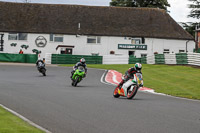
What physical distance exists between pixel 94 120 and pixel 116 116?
0.86 meters

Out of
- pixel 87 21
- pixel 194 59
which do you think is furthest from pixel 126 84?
pixel 87 21

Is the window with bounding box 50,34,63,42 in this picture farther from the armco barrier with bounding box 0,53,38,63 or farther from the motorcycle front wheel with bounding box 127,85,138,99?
the motorcycle front wheel with bounding box 127,85,138,99

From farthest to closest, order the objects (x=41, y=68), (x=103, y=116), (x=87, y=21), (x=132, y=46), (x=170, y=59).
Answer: (x=87, y=21), (x=132, y=46), (x=170, y=59), (x=41, y=68), (x=103, y=116)

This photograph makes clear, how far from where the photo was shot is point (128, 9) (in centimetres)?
6469

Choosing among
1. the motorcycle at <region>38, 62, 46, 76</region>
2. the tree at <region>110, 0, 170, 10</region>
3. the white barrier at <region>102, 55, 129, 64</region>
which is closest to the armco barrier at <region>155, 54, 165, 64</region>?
the white barrier at <region>102, 55, 129, 64</region>

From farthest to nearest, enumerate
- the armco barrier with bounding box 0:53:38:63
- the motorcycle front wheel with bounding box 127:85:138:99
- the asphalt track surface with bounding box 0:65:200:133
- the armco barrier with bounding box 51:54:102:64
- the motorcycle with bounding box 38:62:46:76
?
the armco barrier with bounding box 0:53:38:63, the armco barrier with bounding box 51:54:102:64, the motorcycle with bounding box 38:62:46:76, the motorcycle front wheel with bounding box 127:85:138:99, the asphalt track surface with bounding box 0:65:200:133

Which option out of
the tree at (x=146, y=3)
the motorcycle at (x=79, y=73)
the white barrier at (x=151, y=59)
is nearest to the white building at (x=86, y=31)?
the tree at (x=146, y=3)

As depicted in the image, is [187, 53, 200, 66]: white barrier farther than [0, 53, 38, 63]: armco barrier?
No

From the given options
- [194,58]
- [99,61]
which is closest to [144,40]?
→ [99,61]

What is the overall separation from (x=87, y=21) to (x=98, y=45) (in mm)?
3915

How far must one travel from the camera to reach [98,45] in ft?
200

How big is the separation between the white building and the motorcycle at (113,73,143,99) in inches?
1722

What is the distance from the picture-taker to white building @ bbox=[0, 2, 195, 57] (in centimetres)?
5934

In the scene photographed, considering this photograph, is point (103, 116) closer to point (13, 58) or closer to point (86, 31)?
point (13, 58)
